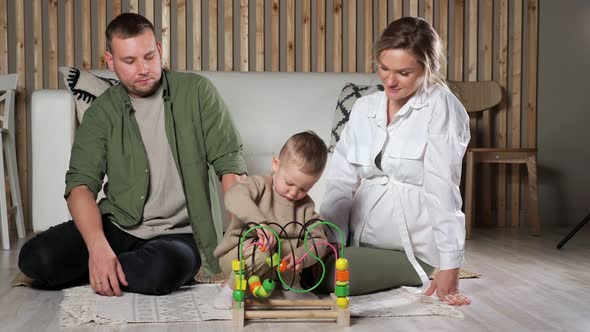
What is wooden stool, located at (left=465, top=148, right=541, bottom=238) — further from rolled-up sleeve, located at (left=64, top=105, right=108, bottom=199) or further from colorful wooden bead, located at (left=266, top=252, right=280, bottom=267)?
colorful wooden bead, located at (left=266, top=252, right=280, bottom=267)

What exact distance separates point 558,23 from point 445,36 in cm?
74

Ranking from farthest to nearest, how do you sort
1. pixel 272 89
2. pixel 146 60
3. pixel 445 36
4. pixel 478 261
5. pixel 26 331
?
pixel 445 36, pixel 272 89, pixel 478 261, pixel 146 60, pixel 26 331

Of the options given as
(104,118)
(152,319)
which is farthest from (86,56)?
(152,319)

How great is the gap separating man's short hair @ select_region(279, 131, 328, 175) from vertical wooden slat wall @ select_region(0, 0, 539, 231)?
2647 millimetres

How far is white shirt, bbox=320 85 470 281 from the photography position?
2301mm

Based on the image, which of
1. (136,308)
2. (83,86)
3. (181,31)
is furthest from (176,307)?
(181,31)

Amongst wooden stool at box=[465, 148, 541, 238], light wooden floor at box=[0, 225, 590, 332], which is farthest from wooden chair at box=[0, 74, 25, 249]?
wooden stool at box=[465, 148, 541, 238]

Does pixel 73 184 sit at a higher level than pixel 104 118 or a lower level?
lower

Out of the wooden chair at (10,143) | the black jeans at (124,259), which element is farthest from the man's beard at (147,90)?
the wooden chair at (10,143)

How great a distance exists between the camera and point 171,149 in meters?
2.60

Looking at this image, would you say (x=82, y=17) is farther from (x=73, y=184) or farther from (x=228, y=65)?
(x=73, y=184)

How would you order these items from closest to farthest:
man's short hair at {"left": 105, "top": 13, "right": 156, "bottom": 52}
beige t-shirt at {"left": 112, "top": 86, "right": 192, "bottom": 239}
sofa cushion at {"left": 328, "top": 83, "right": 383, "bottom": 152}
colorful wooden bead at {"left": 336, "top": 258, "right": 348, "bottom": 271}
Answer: colorful wooden bead at {"left": 336, "top": 258, "right": 348, "bottom": 271} < man's short hair at {"left": 105, "top": 13, "right": 156, "bottom": 52} < beige t-shirt at {"left": 112, "top": 86, "right": 192, "bottom": 239} < sofa cushion at {"left": 328, "top": 83, "right": 383, "bottom": 152}

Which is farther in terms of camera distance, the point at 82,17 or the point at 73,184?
the point at 82,17

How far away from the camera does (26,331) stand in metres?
2.04
